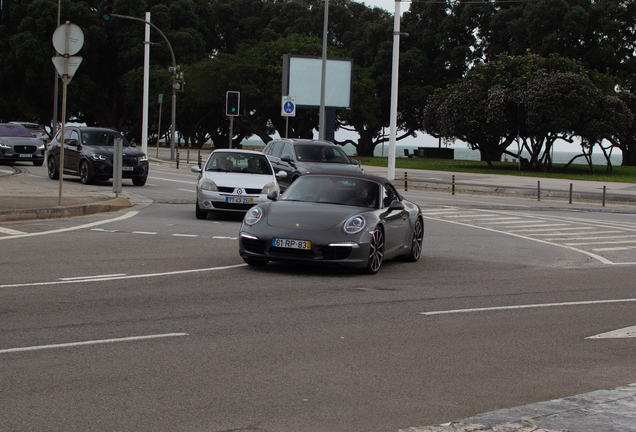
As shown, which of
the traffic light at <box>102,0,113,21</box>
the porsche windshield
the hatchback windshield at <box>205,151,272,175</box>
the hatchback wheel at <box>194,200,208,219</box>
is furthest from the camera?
the traffic light at <box>102,0,113,21</box>

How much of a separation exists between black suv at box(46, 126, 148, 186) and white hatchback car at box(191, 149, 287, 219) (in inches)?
278

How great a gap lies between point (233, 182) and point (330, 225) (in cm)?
695

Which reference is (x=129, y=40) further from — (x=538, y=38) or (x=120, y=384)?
(x=120, y=384)

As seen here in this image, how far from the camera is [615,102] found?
46750 mm

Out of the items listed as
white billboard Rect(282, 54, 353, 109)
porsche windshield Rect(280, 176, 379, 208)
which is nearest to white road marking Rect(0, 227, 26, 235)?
porsche windshield Rect(280, 176, 379, 208)

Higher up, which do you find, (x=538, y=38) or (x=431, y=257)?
(x=538, y=38)

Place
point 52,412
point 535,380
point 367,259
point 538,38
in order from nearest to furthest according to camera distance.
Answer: point 52,412 → point 535,380 → point 367,259 → point 538,38

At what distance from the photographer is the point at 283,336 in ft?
22.4

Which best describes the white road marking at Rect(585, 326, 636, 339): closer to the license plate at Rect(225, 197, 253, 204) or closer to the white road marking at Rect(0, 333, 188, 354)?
the white road marking at Rect(0, 333, 188, 354)

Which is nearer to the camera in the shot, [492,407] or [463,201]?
[492,407]

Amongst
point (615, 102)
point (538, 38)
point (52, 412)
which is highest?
point (538, 38)

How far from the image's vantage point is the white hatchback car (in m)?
16.5

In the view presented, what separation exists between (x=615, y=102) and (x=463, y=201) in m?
24.9

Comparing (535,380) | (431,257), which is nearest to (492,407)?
(535,380)
